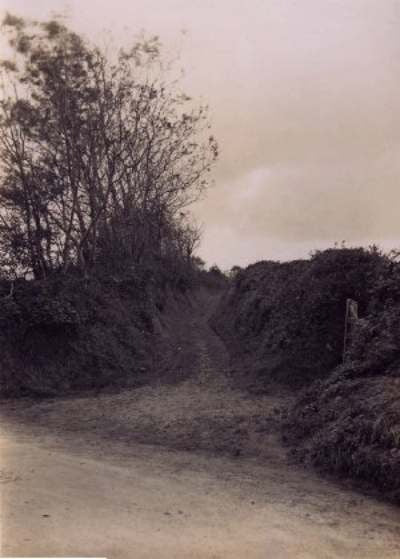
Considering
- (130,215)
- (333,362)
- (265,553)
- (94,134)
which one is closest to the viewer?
(265,553)

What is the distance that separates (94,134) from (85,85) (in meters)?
1.49

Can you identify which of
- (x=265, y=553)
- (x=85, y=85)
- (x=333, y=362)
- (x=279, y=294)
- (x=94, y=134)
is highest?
(x=85, y=85)

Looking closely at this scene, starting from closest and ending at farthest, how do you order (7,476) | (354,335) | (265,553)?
1. (265,553)
2. (7,476)
3. (354,335)

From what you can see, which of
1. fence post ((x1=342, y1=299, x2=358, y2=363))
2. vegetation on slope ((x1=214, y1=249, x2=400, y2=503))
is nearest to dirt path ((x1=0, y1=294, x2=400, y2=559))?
vegetation on slope ((x1=214, y1=249, x2=400, y2=503))

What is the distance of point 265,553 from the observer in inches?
218

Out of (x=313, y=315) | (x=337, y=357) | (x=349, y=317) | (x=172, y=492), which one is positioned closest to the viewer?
(x=172, y=492)

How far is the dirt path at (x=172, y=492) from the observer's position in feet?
18.4

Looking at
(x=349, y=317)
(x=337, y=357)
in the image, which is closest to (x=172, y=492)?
(x=349, y=317)

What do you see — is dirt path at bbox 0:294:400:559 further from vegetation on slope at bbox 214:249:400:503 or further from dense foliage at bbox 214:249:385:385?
dense foliage at bbox 214:249:385:385

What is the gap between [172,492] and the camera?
7219 mm

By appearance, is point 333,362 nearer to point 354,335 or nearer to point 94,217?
point 354,335

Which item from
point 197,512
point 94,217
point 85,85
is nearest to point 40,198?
point 94,217

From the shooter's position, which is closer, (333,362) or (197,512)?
(197,512)

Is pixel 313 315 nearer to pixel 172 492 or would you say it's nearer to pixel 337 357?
pixel 337 357
